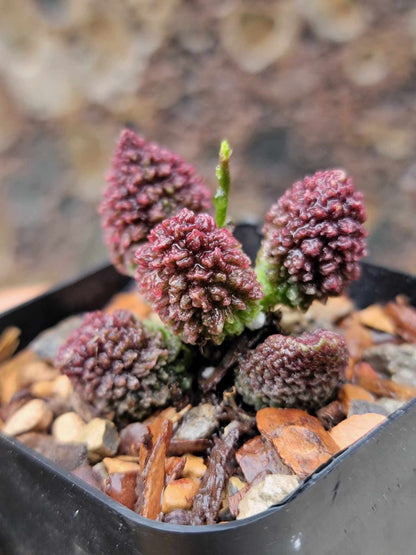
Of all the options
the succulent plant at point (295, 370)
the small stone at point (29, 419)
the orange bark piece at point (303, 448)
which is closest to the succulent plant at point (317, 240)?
the succulent plant at point (295, 370)

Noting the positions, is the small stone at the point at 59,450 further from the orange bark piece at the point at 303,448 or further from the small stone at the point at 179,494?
the orange bark piece at the point at 303,448

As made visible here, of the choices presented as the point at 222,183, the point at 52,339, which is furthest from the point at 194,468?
the point at 52,339

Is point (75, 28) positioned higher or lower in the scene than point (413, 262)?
higher

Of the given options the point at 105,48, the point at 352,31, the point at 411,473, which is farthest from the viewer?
the point at 105,48

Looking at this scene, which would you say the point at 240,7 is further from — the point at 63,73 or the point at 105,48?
the point at 63,73

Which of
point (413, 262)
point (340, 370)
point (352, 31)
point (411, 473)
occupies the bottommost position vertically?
point (413, 262)

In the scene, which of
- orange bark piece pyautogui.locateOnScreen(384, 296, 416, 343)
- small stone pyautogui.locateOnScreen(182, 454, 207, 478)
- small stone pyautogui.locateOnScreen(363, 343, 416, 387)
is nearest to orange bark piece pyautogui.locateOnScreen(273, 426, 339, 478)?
small stone pyautogui.locateOnScreen(182, 454, 207, 478)

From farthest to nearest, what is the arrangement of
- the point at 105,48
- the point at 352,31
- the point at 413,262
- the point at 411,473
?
1. the point at 413,262
2. the point at 105,48
3. the point at 352,31
4. the point at 411,473

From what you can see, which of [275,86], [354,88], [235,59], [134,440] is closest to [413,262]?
[354,88]
